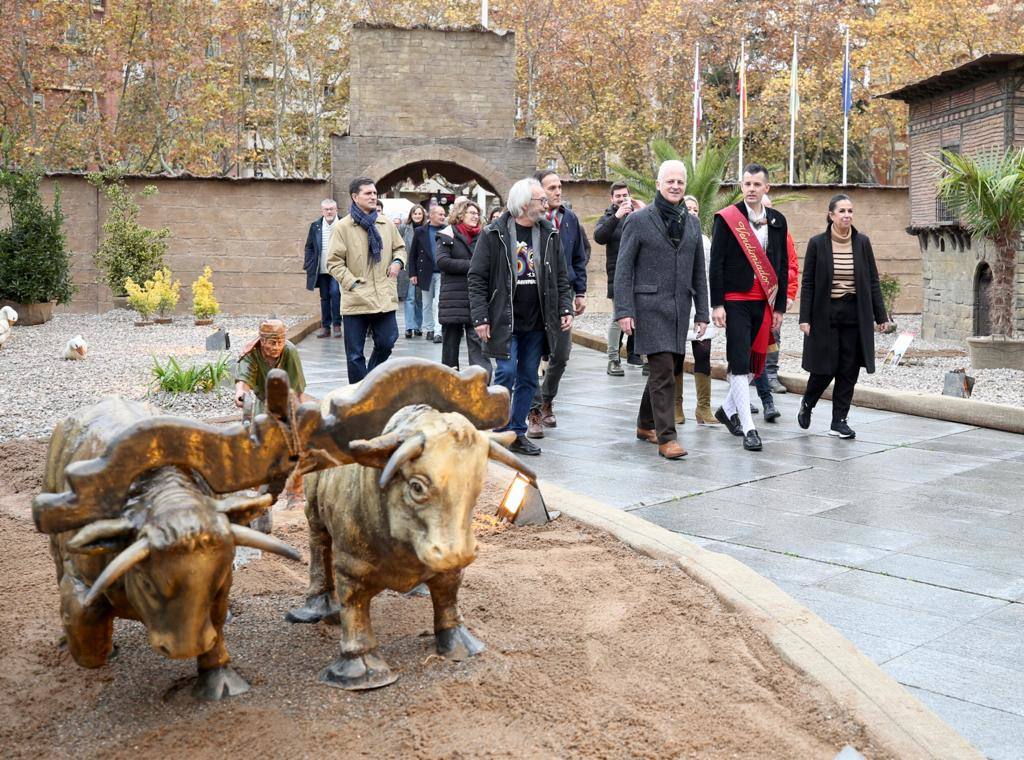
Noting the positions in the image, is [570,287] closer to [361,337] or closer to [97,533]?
[361,337]

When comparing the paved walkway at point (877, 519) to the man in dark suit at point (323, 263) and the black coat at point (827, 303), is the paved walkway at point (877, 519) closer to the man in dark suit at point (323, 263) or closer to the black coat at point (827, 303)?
the black coat at point (827, 303)

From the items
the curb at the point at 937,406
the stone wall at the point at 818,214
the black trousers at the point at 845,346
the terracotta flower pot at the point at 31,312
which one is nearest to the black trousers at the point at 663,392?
the black trousers at the point at 845,346

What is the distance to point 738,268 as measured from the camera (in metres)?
9.04

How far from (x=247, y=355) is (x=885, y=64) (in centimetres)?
3364

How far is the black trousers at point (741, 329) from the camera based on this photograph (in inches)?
351

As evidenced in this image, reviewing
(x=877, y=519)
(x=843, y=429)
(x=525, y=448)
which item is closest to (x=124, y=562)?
(x=877, y=519)

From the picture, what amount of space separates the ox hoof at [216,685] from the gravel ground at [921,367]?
29.3ft

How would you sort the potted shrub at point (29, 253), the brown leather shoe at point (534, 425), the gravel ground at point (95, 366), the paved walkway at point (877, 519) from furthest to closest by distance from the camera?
1. the potted shrub at point (29, 253)
2. the gravel ground at point (95, 366)
3. the brown leather shoe at point (534, 425)
4. the paved walkway at point (877, 519)

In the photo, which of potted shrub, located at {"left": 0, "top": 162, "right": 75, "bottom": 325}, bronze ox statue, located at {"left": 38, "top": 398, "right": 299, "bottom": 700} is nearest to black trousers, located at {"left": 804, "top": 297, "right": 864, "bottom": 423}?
bronze ox statue, located at {"left": 38, "top": 398, "right": 299, "bottom": 700}

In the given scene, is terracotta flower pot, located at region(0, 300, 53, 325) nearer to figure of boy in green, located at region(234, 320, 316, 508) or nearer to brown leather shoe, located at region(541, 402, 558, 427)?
brown leather shoe, located at region(541, 402, 558, 427)

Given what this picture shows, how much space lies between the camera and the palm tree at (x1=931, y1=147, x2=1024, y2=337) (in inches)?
565

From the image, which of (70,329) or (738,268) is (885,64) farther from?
(738,268)

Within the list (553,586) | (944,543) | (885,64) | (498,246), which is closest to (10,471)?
(498,246)

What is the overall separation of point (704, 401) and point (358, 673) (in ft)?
21.4
